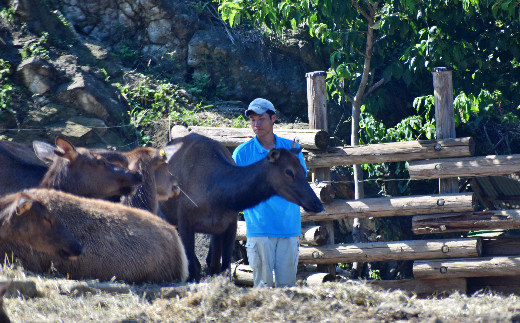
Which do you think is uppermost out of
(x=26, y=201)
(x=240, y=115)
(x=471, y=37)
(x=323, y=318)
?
(x=471, y=37)

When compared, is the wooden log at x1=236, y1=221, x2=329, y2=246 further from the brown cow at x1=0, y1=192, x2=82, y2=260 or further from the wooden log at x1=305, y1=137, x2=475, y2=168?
the brown cow at x1=0, y1=192, x2=82, y2=260

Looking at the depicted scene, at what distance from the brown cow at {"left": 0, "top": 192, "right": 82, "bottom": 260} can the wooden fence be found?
437 centimetres

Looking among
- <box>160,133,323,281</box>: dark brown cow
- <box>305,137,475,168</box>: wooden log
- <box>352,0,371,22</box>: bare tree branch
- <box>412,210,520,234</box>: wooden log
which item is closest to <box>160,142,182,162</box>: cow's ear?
<box>160,133,323,281</box>: dark brown cow

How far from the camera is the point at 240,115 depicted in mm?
13016

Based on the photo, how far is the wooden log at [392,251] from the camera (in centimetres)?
955

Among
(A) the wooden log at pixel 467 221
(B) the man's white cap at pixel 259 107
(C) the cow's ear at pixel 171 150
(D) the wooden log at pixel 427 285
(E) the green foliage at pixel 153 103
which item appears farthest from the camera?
(E) the green foliage at pixel 153 103

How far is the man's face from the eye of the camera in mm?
7691

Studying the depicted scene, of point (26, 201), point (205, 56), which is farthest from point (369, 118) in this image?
point (26, 201)

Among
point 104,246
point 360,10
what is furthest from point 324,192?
point 104,246

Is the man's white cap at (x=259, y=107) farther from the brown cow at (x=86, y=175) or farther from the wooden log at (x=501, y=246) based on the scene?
the wooden log at (x=501, y=246)

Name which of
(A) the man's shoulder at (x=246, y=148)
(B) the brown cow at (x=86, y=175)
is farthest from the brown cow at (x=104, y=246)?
(A) the man's shoulder at (x=246, y=148)

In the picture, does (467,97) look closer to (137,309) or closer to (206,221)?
(206,221)

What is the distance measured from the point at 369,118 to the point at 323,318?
7055 mm

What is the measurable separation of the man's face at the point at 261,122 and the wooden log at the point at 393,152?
258cm
